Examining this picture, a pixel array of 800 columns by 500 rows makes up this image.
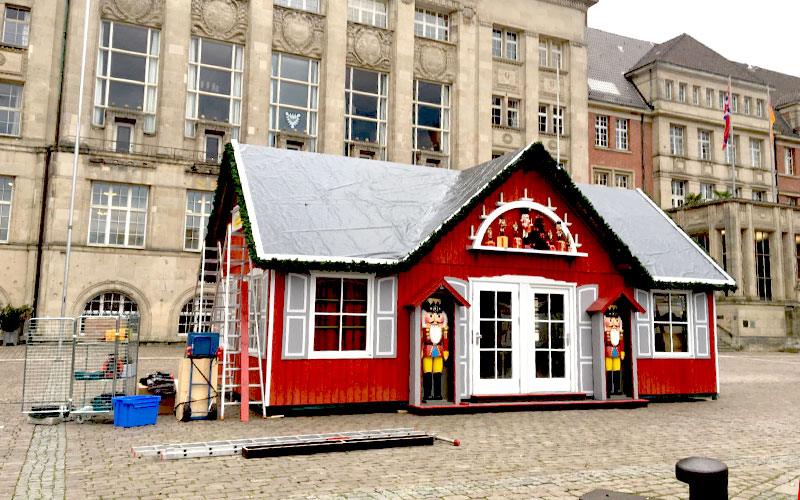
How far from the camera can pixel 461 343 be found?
14.0m

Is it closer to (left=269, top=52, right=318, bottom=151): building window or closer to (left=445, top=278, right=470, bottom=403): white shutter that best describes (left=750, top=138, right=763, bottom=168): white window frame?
(left=269, top=52, right=318, bottom=151): building window

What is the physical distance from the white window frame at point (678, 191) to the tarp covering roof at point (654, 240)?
1308 inches

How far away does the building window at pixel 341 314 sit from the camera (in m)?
13.2

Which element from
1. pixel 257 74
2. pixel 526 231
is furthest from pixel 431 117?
pixel 526 231

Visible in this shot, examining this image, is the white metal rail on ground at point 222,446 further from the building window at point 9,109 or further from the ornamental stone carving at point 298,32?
the ornamental stone carving at point 298,32

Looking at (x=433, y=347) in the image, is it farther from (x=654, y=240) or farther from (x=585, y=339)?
(x=654, y=240)

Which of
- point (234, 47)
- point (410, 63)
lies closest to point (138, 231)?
point (234, 47)

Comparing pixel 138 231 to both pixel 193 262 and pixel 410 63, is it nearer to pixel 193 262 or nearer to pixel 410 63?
pixel 193 262

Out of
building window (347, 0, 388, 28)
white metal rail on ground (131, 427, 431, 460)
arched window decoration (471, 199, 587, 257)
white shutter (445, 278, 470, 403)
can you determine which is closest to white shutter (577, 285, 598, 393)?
arched window decoration (471, 199, 587, 257)

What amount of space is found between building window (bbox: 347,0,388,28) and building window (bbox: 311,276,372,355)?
1139 inches

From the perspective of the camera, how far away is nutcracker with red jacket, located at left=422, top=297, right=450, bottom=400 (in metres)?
13.6

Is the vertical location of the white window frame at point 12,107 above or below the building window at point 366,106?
below

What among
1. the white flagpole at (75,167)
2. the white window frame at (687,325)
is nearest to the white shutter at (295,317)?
the white window frame at (687,325)

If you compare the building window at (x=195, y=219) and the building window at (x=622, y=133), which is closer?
the building window at (x=195, y=219)
